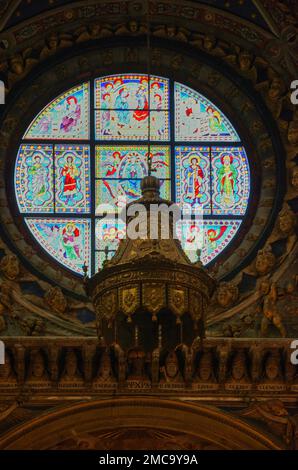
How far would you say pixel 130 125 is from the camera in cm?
2133

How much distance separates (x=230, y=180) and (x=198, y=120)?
0.81 meters

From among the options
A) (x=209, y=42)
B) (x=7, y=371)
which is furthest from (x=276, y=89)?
(x=7, y=371)

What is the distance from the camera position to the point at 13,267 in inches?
790

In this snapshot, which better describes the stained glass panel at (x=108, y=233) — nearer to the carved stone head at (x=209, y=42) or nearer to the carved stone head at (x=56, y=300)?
the carved stone head at (x=56, y=300)

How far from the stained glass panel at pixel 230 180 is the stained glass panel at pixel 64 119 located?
4.95 ft

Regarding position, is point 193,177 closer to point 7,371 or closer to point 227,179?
point 227,179

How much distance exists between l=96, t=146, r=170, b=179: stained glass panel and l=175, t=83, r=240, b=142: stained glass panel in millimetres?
333

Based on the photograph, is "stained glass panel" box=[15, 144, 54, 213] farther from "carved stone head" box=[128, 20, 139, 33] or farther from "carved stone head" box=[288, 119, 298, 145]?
"carved stone head" box=[288, 119, 298, 145]

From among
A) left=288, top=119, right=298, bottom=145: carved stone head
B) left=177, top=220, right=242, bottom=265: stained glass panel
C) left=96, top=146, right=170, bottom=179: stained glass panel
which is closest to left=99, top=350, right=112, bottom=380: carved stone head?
left=177, top=220, right=242, bottom=265: stained glass panel

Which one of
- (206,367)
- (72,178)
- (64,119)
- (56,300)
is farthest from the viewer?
(64,119)

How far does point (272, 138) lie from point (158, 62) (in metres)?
1.61

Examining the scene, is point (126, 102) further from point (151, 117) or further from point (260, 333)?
point (260, 333)

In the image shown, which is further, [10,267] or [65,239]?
[65,239]
